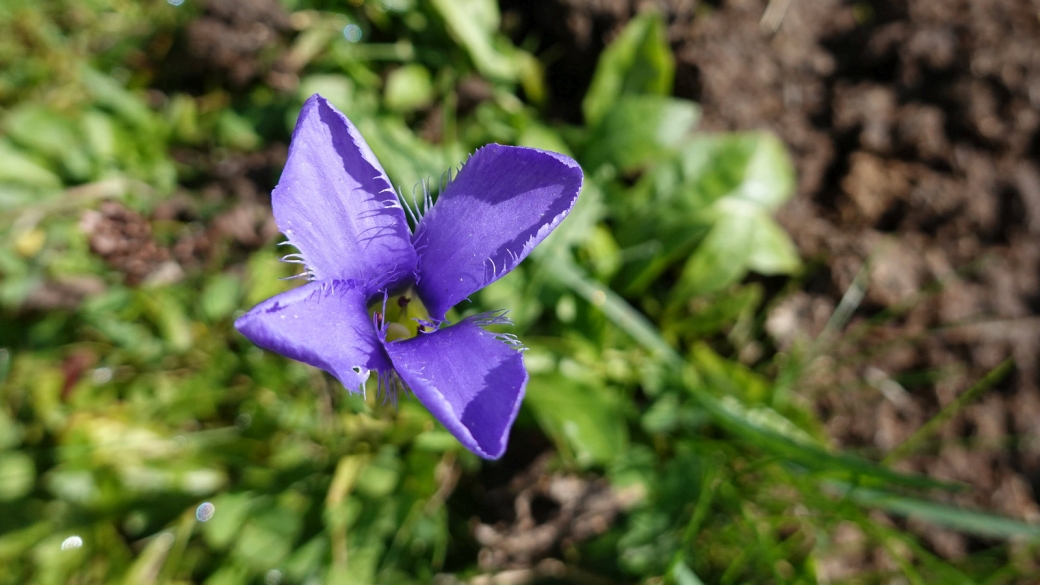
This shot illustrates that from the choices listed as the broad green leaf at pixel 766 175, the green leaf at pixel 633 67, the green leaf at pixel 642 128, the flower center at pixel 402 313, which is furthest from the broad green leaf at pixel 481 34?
the flower center at pixel 402 313

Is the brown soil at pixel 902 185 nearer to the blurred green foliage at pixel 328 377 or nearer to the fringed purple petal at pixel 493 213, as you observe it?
the blurred green foliage at pixel 328 377

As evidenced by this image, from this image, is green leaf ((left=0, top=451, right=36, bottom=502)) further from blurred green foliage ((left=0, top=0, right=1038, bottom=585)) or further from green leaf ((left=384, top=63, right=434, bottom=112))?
green leaf ((left=384, top=63, right=434, bottom=112))

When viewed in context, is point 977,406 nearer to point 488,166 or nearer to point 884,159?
point 884,159

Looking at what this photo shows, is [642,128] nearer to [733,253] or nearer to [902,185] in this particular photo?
[733,253]

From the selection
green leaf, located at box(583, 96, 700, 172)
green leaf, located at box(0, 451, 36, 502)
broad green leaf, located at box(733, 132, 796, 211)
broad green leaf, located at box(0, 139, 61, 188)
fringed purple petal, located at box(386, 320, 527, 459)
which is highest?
fringed purple petal, located at box(386, 320, 527, 459)

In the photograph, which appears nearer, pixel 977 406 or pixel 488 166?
pixel 488 166

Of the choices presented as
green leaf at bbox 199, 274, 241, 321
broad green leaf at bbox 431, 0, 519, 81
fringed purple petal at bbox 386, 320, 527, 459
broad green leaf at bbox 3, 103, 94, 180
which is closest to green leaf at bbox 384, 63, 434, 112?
broad green leaf at bbox 431, 0, 519, 81

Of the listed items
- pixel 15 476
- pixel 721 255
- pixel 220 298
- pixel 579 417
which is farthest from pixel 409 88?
pixel 15 476

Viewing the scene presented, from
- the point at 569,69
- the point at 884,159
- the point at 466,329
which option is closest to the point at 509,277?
the point at 466,329
